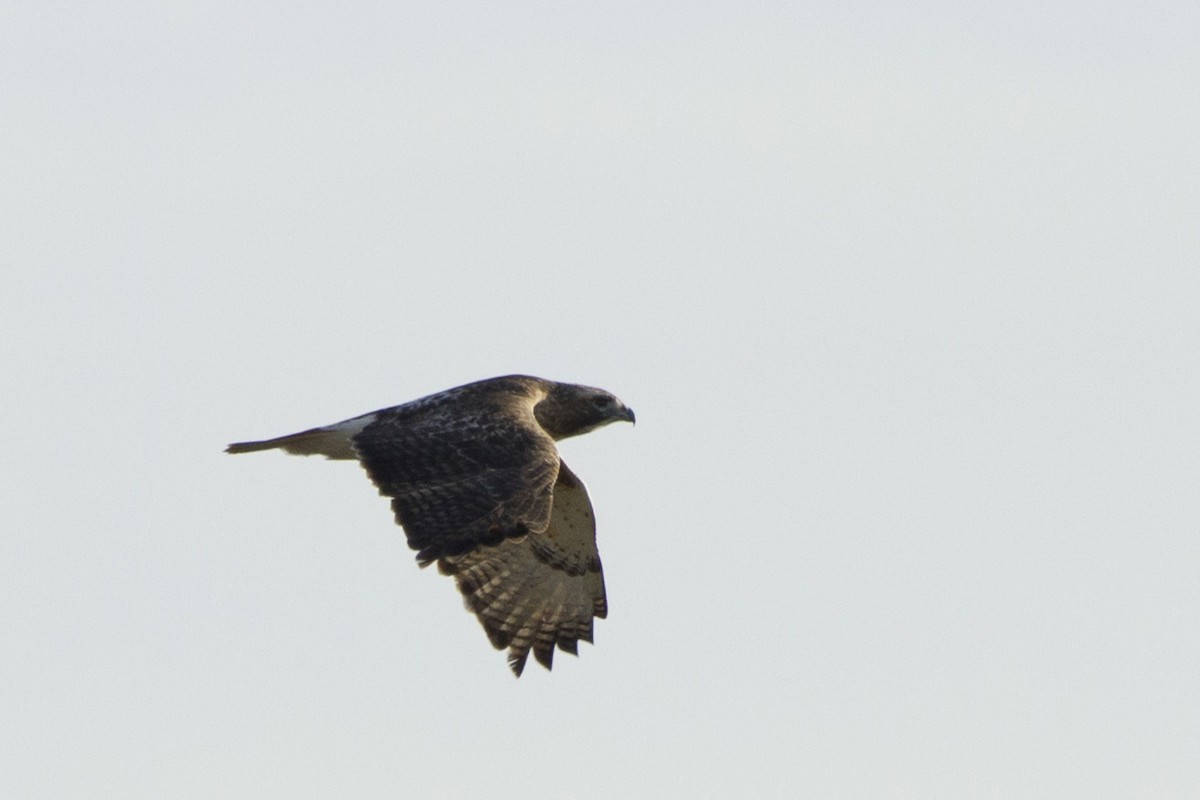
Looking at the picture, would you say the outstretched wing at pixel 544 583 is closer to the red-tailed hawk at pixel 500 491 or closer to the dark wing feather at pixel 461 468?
the red-tailed hawk at pixel 500 491

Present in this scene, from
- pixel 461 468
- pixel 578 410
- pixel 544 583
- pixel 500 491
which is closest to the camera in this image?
pixel 500 491

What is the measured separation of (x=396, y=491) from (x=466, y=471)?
0.42 meters

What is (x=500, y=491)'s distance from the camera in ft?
47.4

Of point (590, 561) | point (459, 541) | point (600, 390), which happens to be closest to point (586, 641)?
point (590, 561)

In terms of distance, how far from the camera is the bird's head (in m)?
17.5

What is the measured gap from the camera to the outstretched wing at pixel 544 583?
16750 millimetres

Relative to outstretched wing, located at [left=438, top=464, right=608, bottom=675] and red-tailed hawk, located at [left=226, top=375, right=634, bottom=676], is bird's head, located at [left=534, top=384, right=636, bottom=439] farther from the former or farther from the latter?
outstretched wing, located at [left=438, top=464, right=608, bottom=675]

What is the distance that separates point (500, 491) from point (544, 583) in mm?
2727

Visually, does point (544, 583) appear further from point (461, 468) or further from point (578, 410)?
point (461, 468)

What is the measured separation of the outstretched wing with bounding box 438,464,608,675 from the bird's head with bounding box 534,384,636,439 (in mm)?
656

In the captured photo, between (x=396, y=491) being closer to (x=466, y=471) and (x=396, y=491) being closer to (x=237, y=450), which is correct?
(x=466, y=471)

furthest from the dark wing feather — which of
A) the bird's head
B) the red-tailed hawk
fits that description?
the bird's head

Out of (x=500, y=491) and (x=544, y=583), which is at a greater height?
(x=500, y=491)

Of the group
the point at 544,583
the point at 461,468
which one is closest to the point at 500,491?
the point at 461,468
